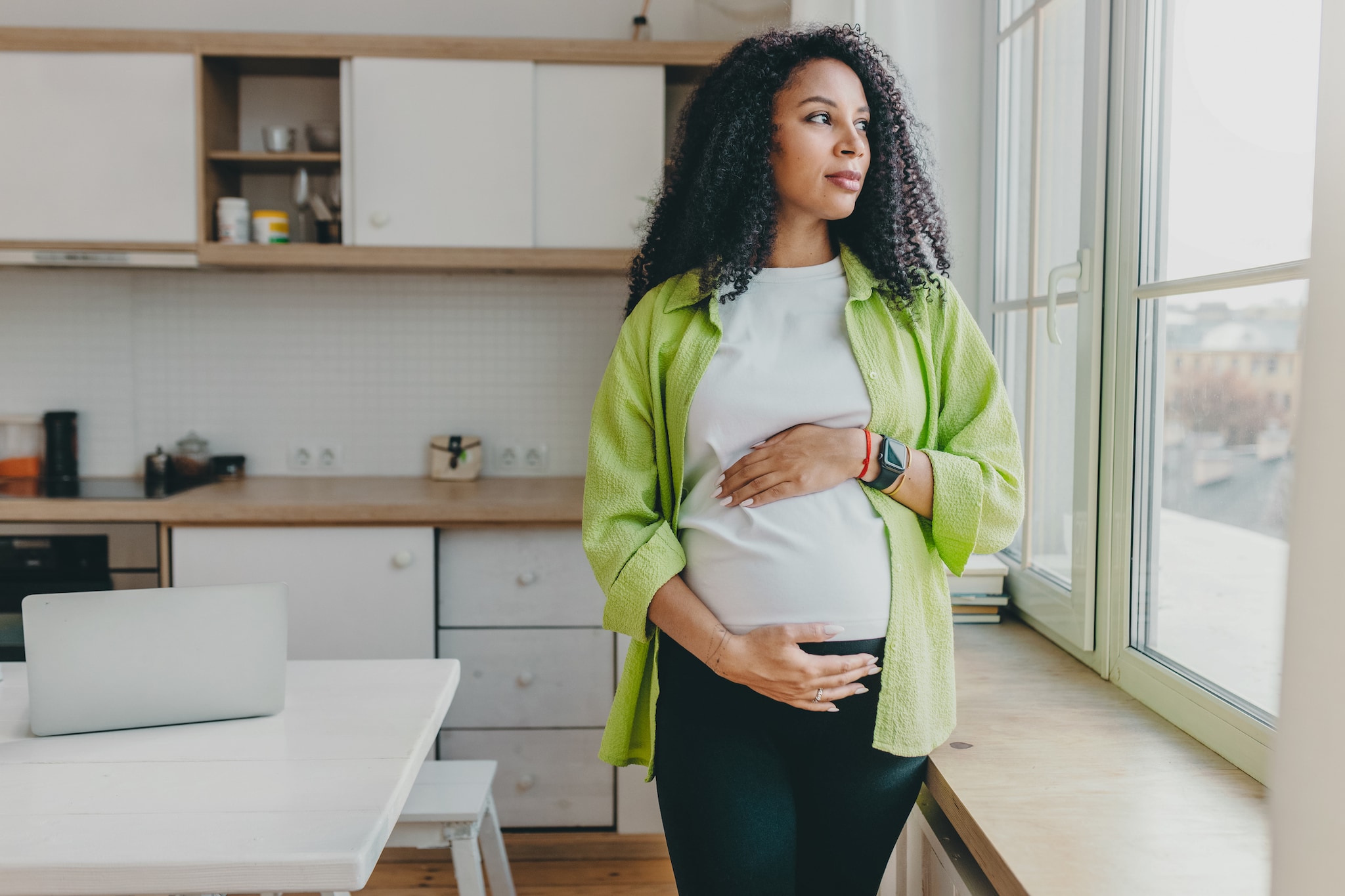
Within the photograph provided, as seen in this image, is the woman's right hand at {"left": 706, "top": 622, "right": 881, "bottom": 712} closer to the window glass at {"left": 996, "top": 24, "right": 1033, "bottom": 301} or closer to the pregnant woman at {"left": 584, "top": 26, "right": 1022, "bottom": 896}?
the pregnant woman at {"left": 584, "top": 26, "right": 1022, "bottom": 896}

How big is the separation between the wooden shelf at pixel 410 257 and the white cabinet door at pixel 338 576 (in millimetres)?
679

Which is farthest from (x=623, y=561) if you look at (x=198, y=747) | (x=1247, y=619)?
(x=1247, y=619)

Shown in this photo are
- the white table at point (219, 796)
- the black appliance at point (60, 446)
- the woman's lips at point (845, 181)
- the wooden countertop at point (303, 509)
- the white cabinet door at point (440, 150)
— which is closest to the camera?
the white table at point (219, 796)

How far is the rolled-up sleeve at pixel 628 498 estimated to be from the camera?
3.94ft

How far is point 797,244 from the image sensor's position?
1293mm

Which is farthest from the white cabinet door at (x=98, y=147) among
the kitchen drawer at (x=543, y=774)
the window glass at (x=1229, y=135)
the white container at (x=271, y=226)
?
the window glass at (x=1229, y=135)

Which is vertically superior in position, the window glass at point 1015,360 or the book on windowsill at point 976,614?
the window glass at point 1015,360

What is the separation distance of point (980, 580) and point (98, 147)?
7.66 ft

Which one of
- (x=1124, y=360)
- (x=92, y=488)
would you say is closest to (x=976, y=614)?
(x=1124, y=360)

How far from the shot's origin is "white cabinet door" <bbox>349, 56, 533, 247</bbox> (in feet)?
8.14

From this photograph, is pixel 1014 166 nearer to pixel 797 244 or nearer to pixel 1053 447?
pixel 1053 447

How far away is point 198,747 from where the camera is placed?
3.74 feet

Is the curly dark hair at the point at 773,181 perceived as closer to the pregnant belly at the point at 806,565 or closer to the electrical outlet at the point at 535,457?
the pregnant belly at the point at 806,565

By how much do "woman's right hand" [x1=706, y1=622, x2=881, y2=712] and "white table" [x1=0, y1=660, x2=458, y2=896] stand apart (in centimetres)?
38
